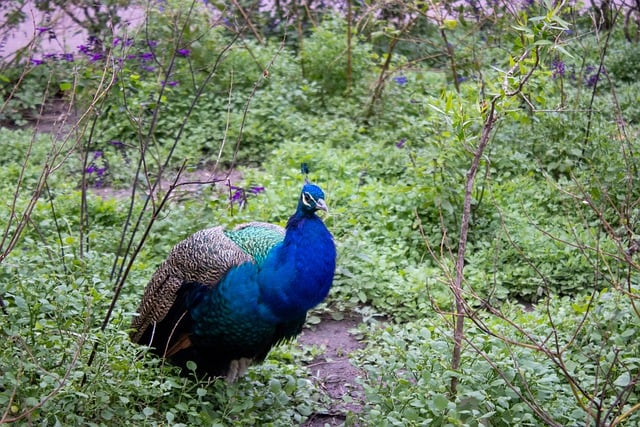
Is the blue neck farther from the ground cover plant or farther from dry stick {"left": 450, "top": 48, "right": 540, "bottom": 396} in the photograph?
dry stick {"left": 450, "top": 48, "right": 540, "bottom": 396}

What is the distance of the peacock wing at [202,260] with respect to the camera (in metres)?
3.50

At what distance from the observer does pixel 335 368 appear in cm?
410

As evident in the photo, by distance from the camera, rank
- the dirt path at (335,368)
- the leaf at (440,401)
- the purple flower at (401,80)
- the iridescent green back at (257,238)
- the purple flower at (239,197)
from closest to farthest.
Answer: the leaf at (440,401) < the iridescent green back at (257,238) < the dirt path at (335,368) < the purple flower at (239,197) < the purple flower at (401,80)

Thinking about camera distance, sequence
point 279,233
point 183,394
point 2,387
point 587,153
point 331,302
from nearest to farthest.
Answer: point 2,387 → point 183,394 → point 279,233 → point 331,302 → point 587,153

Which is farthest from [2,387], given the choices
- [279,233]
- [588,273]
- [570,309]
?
[588,273]

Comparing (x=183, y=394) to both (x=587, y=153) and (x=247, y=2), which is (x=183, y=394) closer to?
(x=587, y=153)

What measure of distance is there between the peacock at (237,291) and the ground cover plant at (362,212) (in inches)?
5.4

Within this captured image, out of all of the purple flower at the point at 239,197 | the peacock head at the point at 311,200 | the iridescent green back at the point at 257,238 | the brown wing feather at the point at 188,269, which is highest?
the peacock head at the point at 311,200

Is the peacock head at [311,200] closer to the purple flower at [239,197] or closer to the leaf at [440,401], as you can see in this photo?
the leaf at [440,401]

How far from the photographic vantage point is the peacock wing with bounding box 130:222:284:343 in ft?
11.5

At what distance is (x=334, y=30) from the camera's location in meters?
7.26

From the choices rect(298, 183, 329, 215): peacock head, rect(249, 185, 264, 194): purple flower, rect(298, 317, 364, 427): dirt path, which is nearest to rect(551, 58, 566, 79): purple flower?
rect(249, 185, 264, 194): purple flower

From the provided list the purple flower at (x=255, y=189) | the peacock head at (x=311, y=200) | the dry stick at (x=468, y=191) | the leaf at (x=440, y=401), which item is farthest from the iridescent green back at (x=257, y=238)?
the purple flower at (x=255, y=189)

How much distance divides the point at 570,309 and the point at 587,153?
5.84 feet
